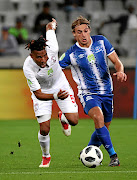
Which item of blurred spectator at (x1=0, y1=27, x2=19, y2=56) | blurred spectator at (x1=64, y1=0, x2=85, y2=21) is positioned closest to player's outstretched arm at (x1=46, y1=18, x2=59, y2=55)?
blurred spectator at (x1=0, y1=27, x2=19, y2=56)

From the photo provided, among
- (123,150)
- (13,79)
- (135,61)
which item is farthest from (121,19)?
(123,150)

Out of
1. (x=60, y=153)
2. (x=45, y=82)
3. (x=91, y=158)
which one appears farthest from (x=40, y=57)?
(x=60, y=153)

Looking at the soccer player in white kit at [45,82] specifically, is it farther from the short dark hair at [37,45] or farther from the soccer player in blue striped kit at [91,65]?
the soccer player in blue striped kit at [91,65]

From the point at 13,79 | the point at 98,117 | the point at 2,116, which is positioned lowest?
the point at 2,116

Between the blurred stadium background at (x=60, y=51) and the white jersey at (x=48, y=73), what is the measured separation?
7395mm

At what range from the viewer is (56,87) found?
7773mm

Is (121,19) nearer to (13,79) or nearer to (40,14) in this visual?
(40,14)

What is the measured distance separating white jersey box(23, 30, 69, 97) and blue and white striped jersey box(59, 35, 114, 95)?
27 centimetres

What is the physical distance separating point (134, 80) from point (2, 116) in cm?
399

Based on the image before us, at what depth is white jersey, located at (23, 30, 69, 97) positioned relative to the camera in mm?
7078

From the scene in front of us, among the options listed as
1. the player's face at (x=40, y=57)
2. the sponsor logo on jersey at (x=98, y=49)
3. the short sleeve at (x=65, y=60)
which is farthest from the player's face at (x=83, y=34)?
the player's face at (x=40, y=57)

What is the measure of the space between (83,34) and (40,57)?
76 centimetres

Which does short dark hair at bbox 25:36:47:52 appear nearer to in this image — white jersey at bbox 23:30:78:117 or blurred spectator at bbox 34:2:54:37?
white jersey at bbox 23:30:78:117

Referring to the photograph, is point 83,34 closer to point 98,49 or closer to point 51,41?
point 98,49
